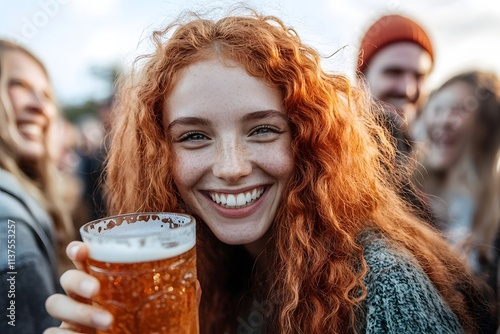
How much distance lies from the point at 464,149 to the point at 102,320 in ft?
10.8

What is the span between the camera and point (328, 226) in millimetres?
1463

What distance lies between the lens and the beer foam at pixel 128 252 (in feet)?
2.97

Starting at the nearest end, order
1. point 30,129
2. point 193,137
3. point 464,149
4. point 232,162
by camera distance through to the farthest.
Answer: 1. point 232,162
2. point 193,137
3. point 30,129
4. point 464,149

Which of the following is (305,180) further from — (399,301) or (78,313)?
(78,313)

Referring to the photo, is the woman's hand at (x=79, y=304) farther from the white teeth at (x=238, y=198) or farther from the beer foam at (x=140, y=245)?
the white teeth at (x=238, y=198)

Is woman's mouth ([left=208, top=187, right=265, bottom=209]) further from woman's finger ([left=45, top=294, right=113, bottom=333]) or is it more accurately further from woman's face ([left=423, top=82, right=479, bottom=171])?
woman's face ([left=423, top=82, right=479, bottom=171])

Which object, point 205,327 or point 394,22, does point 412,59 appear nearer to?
point 394,22

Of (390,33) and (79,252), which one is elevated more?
(390,33)

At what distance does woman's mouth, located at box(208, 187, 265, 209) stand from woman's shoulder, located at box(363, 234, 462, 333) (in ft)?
1.40

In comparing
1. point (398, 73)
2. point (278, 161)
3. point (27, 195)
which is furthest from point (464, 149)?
point (27, 195)

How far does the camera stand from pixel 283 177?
4.69ft

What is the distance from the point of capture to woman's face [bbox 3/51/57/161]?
2.14 meters

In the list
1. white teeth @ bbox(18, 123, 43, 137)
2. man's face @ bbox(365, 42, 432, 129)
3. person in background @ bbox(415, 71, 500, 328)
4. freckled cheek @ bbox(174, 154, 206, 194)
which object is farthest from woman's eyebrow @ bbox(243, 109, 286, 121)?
person in background @ bbox(415, 71, 500, 328)

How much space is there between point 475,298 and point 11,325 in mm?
1770
